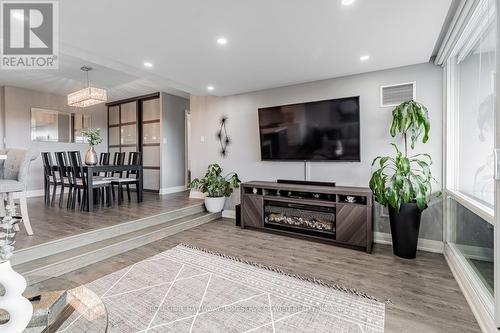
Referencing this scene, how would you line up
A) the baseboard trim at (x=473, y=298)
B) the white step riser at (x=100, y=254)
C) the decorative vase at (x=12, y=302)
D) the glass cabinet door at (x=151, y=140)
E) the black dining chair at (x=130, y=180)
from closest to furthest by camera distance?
the decorative vase at (x=12, y=302) < the baseboard trim at (x=473, y=298) < the white step riser at (x=100, y=254) < the black dining chair at (x=130, y=180) < the glass cabinet door at (x=151, y=140)

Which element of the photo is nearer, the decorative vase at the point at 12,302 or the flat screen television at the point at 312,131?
the decorative vase at the point at 12,302

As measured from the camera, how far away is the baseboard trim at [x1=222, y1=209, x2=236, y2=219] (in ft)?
15.5

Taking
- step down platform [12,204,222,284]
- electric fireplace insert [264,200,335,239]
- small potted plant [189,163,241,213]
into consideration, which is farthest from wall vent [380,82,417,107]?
step down platform [12,204,222,284]

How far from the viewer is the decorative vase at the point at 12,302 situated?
100 centimetres

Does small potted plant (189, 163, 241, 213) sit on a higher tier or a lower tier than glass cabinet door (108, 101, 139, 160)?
lower

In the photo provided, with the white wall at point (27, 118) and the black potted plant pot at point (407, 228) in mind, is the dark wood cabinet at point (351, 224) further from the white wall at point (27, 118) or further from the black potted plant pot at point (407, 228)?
the white wall at point (27, 118)

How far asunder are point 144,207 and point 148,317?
2843 mm

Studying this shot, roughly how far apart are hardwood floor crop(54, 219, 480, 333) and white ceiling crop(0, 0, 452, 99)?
239 cm

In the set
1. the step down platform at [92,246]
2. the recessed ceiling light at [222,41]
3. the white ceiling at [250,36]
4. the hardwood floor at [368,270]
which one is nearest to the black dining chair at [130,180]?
the step down platform at [92,246]

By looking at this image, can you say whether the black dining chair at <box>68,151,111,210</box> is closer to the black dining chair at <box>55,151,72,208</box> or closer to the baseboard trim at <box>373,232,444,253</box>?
the black dining chair at <box>55,151,72,208</box>

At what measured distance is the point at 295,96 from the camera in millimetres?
4051

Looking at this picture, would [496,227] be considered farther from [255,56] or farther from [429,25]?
[255,56]

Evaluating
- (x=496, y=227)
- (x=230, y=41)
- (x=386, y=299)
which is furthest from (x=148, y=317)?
(x=230, y=41)

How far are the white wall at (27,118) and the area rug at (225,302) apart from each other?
4.97 meters
